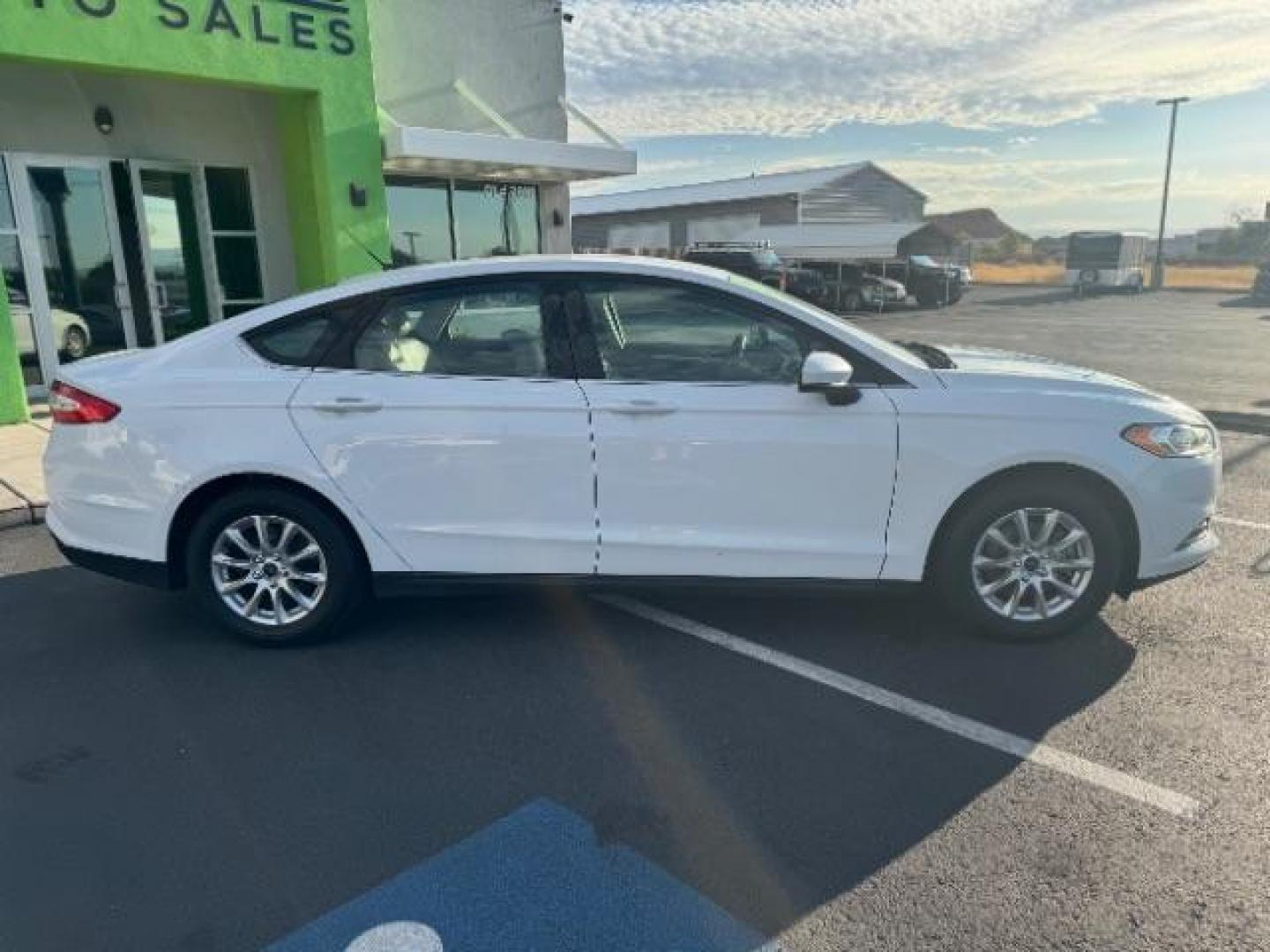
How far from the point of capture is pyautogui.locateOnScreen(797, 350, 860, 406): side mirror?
3510mm

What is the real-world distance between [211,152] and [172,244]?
1132 mm

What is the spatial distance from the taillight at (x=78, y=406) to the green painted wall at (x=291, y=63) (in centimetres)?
541

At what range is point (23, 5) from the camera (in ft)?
24.5

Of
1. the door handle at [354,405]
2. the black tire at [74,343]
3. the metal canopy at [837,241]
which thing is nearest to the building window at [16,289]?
the black tire at [74,343]

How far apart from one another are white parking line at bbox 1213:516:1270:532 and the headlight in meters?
2.10

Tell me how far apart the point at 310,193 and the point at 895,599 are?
8.71 m

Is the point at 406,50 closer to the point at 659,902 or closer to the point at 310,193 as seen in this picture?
the point at 310,193

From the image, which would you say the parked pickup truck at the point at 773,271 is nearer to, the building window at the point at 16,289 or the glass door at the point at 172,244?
the glass door at the point at 172,244

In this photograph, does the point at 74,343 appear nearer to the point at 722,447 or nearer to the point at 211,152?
the point at 211,152

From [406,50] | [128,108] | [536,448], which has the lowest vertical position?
[536,448]

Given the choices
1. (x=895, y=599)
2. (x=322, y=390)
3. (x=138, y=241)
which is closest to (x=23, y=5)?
(x=138, y=241)

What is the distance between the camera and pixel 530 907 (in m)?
2.36

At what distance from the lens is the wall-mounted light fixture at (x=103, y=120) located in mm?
9297

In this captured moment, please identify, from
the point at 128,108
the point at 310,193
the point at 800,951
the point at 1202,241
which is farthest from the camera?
the point at 1202,241
